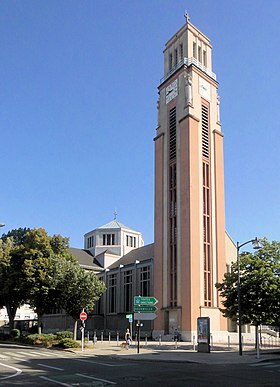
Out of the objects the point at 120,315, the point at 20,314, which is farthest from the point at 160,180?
the point at 20,314

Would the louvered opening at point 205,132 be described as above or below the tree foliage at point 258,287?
above

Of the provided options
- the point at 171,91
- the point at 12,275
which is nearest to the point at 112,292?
the point at 12,275

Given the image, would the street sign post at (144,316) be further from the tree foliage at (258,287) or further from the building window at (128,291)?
the building window at (128,291)

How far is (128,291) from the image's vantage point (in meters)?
61.0

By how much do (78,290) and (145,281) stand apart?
63.0 feet

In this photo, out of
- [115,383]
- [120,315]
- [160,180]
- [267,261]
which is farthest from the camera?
[120,315]

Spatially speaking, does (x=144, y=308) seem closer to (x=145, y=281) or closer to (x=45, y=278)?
(x=45, y=278)

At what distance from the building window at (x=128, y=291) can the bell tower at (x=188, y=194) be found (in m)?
8.44

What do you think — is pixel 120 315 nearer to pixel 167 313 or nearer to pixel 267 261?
pixel 167 313

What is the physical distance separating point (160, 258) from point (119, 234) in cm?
2760

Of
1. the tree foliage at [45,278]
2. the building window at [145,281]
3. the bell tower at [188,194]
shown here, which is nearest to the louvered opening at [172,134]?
the bell tower at [188,194]

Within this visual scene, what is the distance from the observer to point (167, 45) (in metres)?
64.3

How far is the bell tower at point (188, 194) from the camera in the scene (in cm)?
4897

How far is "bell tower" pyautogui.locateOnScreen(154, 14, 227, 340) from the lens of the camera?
4897 centimetres
